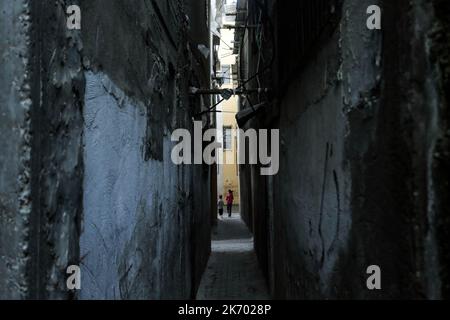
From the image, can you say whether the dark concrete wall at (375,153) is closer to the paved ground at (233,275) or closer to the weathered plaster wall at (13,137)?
the weathered plaster wall at (13,137)

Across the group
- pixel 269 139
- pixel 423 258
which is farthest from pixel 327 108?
pixel 269 139

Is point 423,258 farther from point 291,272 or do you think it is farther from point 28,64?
point 291,272

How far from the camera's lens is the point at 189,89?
24.4ft

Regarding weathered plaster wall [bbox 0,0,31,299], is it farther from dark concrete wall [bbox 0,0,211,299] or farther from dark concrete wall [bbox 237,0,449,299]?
dark concrete wall [bbox 237,0,449,299]

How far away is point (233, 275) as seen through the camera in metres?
9.54

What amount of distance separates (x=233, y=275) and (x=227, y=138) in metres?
20.5

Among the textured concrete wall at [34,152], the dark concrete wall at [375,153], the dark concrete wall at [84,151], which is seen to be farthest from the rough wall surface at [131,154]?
the dark concrete wall at [375,153]

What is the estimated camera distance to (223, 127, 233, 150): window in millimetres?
29562

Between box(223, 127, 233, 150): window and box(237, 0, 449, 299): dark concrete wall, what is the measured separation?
2520cm

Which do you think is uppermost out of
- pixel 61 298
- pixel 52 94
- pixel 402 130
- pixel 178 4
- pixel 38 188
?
pixel 178 4

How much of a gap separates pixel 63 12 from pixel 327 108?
1.90 metres

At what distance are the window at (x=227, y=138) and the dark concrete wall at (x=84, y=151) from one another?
25.0 m

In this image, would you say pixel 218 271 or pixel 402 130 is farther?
pixel 218 271

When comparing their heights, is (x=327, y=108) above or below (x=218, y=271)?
above
